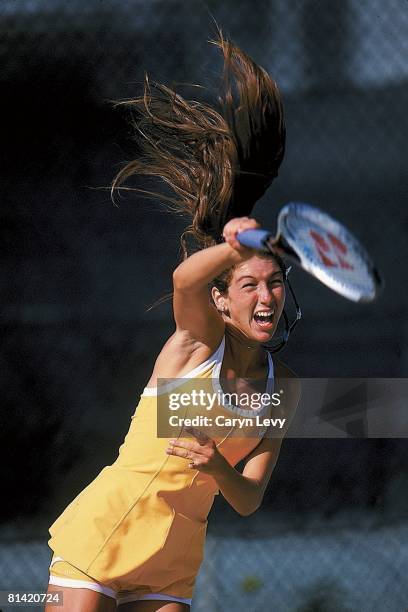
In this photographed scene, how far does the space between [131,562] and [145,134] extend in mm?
1246

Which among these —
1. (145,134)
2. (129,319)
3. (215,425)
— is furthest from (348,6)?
(215,425)

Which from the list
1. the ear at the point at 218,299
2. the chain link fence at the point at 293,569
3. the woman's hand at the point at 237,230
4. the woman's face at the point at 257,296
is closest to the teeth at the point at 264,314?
the woman's face at the point at 257,296

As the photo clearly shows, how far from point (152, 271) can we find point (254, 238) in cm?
152

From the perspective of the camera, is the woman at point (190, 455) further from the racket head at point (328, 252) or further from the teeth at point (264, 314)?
the racket head at point (328, 252)

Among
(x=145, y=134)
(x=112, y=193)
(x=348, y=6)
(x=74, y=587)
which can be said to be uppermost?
(x=348, y=6)

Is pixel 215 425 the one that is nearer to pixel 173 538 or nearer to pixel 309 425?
pixel 173 538

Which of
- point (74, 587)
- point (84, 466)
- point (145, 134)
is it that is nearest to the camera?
point (74, 587)

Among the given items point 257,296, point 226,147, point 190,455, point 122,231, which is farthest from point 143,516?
point 122,231

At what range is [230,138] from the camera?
9.32 ft

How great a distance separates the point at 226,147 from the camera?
2918 millimetres

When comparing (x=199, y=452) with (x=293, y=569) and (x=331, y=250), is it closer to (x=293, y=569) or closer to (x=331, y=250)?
(x=331, y=250)

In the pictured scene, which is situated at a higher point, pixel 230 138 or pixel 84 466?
pixel 230 138

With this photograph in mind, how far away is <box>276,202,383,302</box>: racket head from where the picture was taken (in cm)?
221

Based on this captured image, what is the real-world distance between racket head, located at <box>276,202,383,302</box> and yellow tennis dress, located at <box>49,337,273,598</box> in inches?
17.0
